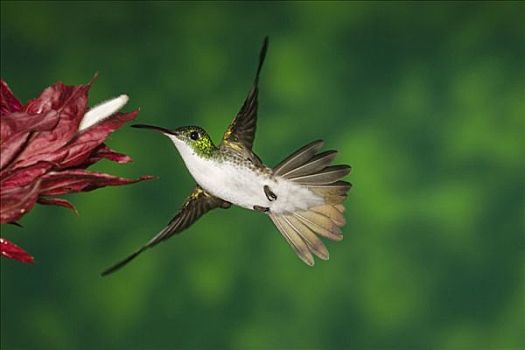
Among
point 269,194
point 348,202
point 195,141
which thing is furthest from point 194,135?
point 348,202

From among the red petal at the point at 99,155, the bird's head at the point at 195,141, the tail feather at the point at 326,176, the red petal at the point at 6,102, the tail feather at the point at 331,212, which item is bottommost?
the tail feather at the point at 331,212

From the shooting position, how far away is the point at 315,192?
41.7 inches

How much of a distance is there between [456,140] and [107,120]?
1.29 meters

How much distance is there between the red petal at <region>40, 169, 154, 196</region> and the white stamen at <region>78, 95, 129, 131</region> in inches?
1.4

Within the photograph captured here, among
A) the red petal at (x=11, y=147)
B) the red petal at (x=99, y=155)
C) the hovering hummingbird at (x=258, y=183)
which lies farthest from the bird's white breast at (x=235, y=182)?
the red petal at (x=11, y=147)

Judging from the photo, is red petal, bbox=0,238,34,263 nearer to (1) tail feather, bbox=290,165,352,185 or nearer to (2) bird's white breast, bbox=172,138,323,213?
(2) bird's white breast, bbox=172,138,323,213

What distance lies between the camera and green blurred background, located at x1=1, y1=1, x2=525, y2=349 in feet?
5.35

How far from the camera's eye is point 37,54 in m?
1.72

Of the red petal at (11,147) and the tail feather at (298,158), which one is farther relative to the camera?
the tail feather at (298,158)

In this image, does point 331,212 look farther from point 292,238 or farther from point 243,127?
point 243,127

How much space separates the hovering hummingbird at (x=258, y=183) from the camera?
957 millimetres

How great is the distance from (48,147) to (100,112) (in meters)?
0.05

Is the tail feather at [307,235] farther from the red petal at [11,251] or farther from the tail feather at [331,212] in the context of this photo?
the red petal at [11,251]

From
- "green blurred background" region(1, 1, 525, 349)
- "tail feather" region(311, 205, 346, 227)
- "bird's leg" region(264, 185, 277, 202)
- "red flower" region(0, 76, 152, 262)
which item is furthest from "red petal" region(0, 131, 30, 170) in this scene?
"green blurred background" region(1, 1, 525, 349)
